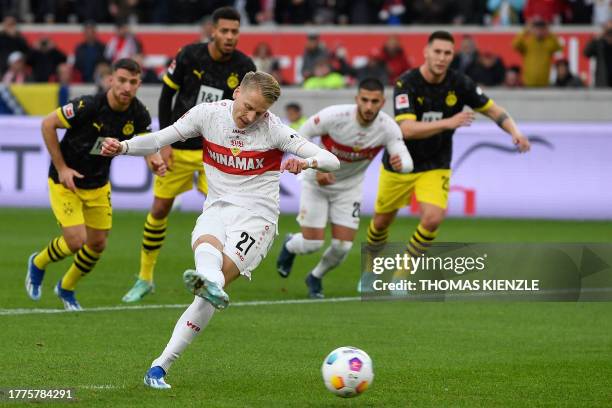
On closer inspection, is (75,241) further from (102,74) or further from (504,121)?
(102,74)

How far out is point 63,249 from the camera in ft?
38.2

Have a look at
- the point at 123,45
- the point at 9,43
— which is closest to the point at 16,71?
the point at 9,43

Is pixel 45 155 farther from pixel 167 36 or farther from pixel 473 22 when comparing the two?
pixel 473 22

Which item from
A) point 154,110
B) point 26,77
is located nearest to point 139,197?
point 154,110

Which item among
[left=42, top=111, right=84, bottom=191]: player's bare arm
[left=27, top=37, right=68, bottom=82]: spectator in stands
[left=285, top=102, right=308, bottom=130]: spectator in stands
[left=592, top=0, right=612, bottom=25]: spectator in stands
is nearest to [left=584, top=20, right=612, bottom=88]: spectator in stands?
[left=592, top=0, right=612, bottom=25]: spectator in stands

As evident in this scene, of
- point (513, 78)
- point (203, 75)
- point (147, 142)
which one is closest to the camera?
point (147, 142)

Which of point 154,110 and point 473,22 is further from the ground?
point 473,22

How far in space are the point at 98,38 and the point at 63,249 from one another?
16.0m

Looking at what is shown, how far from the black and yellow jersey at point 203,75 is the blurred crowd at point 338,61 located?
1062 centimetres

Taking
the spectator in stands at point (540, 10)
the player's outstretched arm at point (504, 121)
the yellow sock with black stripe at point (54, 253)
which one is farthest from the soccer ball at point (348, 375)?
the spectator in stands at point (540, 10)

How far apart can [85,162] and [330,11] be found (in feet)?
53.3

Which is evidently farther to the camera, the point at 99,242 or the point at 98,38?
the point at 98,38

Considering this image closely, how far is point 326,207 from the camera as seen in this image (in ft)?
43.4

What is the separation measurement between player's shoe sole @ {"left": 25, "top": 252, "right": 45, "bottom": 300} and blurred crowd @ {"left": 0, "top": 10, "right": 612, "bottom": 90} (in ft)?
37.1
